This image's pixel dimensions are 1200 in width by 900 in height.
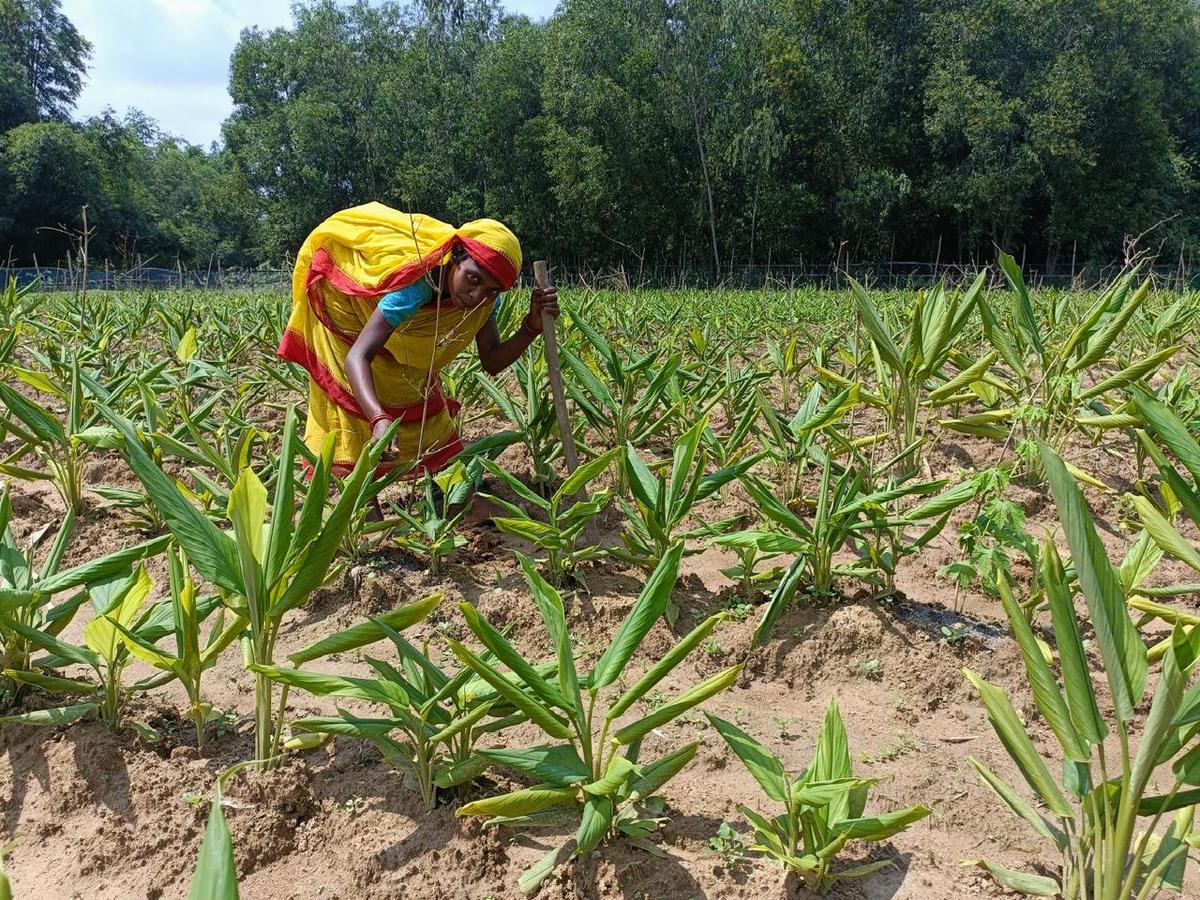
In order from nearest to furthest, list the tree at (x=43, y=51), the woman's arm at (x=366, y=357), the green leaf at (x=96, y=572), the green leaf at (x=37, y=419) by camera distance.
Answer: the green leaf at (x=96, y=572)
the green leaf at (x=37, y=419)
the woman's arm at (x=366, y=357)
the tree at (x=43, y=51)

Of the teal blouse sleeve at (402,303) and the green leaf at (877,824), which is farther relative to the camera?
the teal blouse sleeve at (402,303)

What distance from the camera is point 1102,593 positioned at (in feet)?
2.67

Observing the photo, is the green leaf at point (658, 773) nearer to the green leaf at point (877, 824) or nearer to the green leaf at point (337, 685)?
the green leaf at point (877, 824)

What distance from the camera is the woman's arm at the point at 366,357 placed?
2268mm

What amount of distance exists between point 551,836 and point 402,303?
1.62m

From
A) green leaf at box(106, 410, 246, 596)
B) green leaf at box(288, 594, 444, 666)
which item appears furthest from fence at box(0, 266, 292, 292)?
green leaf at box(288, 594, 444, 666)

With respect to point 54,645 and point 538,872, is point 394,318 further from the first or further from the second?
point 538,872

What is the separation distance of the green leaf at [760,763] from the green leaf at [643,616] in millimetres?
143

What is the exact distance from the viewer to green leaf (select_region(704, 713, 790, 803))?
3.48 feet

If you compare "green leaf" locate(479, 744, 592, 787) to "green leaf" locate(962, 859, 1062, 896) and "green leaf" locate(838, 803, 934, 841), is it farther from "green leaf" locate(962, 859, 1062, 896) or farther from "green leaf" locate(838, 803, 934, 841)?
"green leaf" locate(962, 859, 1062, 896)

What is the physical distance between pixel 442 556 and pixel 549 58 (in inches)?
1139

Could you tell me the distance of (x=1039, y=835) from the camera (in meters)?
1.21

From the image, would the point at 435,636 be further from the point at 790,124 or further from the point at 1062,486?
the point at 790,124

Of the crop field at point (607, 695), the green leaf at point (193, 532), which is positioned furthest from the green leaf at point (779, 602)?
the green leaf at point (193, 532)
